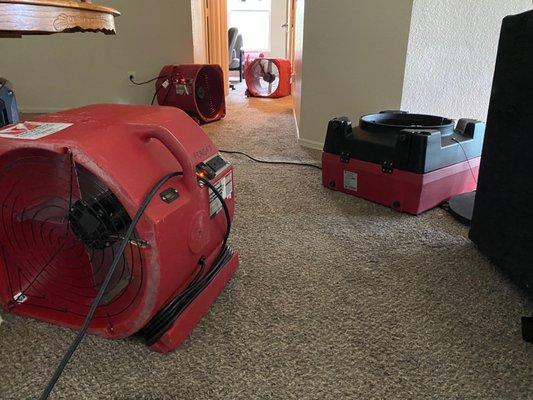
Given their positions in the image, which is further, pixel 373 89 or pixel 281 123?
pixel 281 123

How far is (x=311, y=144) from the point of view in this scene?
6.85 ft

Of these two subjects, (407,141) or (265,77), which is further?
(265,77)

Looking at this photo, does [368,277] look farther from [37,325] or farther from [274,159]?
[274,159]

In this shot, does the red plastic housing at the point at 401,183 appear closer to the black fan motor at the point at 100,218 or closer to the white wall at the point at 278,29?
the black fan motor at the point at 100,218

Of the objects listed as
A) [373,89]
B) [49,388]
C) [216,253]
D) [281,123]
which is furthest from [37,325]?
[281,123]

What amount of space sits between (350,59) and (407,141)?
2.41 feet

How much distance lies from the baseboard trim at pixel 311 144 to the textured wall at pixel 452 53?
1.81ft

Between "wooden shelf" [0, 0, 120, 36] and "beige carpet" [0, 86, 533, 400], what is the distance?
52 centimetres

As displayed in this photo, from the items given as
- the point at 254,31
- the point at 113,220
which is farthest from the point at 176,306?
the point at 254,31

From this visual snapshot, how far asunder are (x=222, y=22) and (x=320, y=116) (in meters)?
2.52

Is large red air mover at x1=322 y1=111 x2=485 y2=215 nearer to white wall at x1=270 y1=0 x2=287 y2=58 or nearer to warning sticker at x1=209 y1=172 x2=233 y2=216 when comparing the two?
warning sticker at x1=209 y1=172 x2=233 y2=216

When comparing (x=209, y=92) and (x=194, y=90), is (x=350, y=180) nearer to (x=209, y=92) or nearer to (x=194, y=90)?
(x=194, y=90)

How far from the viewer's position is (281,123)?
2.80 meters

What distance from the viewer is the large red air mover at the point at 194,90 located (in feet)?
8.20
